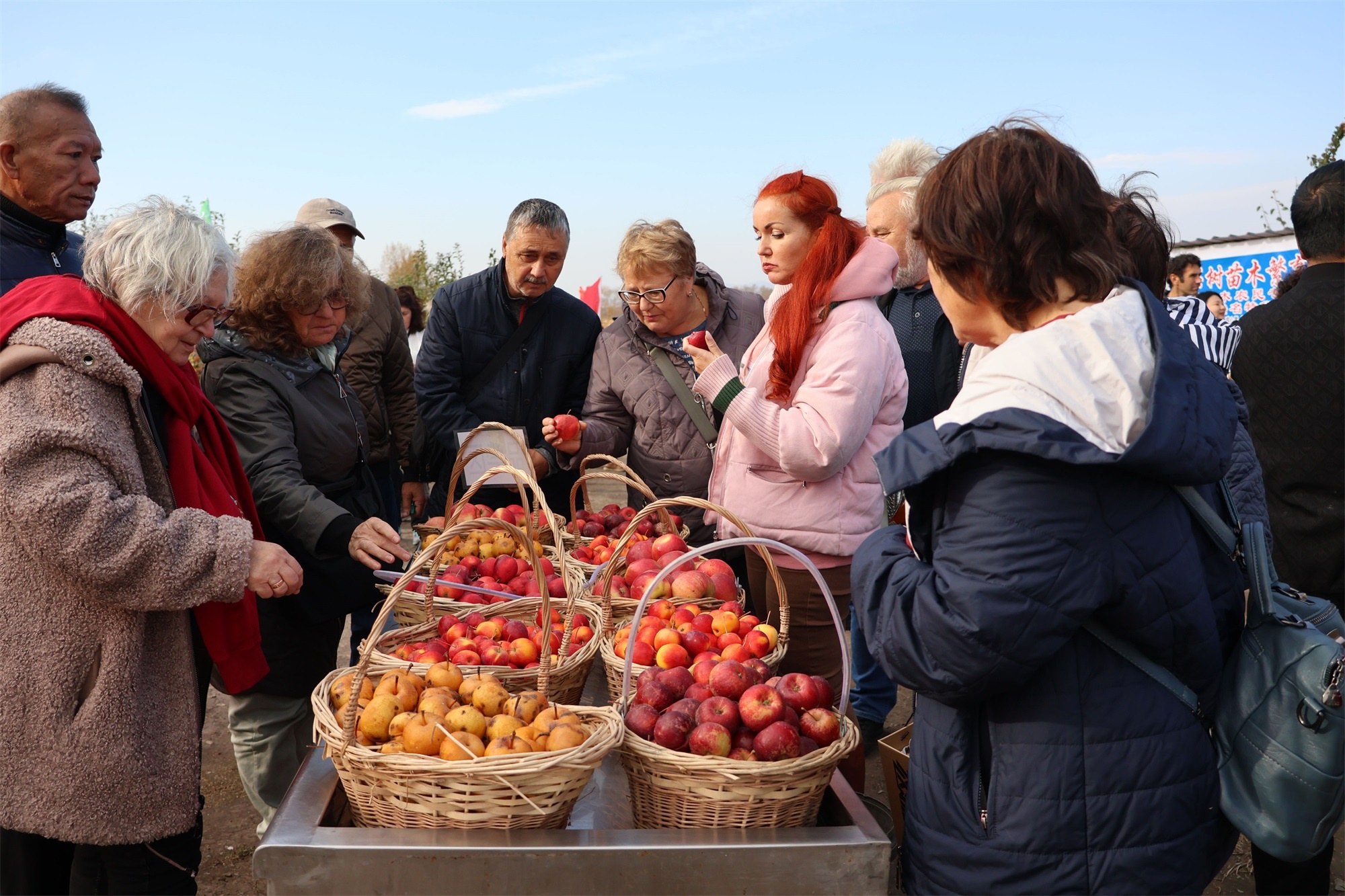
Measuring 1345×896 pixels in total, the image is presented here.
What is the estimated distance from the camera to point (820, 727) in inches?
73.4

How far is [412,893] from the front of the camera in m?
1.63

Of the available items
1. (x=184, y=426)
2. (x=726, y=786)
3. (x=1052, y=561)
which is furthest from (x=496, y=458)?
(x=1052, y=561)

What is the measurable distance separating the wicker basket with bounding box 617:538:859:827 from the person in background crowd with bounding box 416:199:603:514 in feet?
7.61

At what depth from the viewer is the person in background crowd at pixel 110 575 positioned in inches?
71.4

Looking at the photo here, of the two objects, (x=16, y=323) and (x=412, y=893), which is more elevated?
(x=16, y=323)

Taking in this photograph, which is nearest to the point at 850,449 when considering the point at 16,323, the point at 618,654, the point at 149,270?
the point at 618,654

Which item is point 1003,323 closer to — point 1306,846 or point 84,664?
point 1306,846

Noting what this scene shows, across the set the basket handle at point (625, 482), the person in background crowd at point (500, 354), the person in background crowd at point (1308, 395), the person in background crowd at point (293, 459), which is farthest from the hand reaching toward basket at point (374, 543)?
the person in background crowd at point (1308, 395)

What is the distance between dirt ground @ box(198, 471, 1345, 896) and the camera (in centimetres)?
331

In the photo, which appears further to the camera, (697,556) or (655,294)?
(655,294)

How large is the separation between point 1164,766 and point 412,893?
128 centimetres

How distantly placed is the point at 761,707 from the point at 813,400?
3.78 feet

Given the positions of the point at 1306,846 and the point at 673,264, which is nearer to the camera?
the point at 1306,846

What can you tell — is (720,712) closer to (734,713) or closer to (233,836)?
(734,713)
